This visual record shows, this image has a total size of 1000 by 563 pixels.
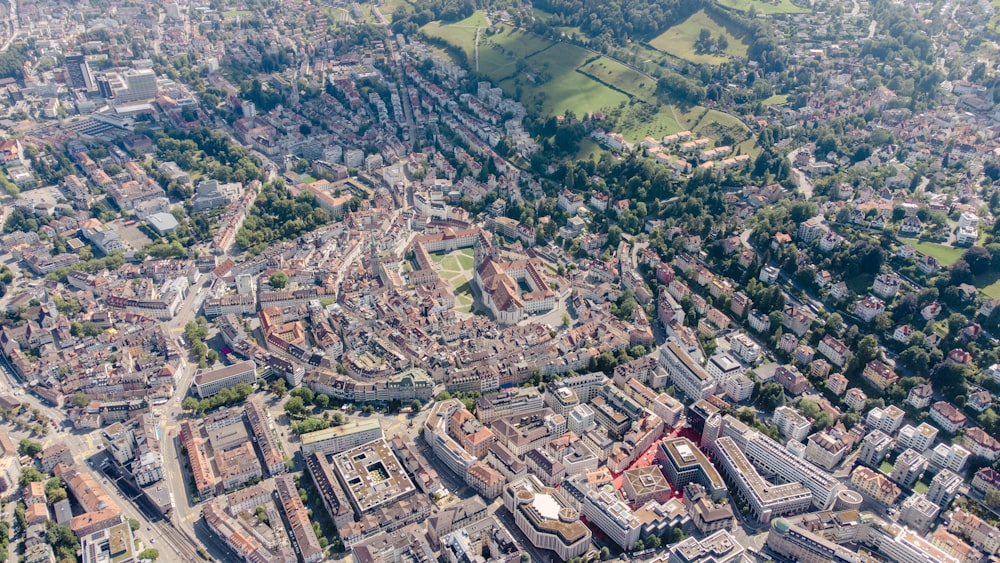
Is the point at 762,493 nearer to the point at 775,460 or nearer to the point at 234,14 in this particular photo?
the point at 775,460

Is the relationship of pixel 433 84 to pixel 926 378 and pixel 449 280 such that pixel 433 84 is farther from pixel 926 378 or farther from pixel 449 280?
pixel 926 378

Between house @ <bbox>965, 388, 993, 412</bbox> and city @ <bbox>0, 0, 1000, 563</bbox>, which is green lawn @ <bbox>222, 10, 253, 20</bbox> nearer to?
city @ <bbox>0, 0, 1000, 563</bbox>

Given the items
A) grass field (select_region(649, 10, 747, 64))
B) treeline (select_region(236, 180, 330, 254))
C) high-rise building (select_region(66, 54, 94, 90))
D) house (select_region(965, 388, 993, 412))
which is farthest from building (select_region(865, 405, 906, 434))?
high-rise building (select_region(66, 54, 94, 90))

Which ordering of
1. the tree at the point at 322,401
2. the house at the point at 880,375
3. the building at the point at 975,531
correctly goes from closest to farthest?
the building at the point at 975,531, the tree at the point at 322,401, the house at the point at 880,375

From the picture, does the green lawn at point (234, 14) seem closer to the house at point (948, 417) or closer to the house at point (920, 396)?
the house at point (920, 396)

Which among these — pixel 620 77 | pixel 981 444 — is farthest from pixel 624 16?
pixel 981 444

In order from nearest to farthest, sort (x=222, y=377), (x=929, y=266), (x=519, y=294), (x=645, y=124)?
(x=222, y=377)
(x=929, y=266)
(x=519, y=294)
(x=645, y=124)

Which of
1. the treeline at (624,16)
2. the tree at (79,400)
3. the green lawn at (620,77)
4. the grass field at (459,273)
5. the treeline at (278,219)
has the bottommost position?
the grass field at (459,273)

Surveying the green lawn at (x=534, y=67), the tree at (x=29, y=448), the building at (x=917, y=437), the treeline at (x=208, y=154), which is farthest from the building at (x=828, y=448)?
the treeline at (x=208, y=154)
